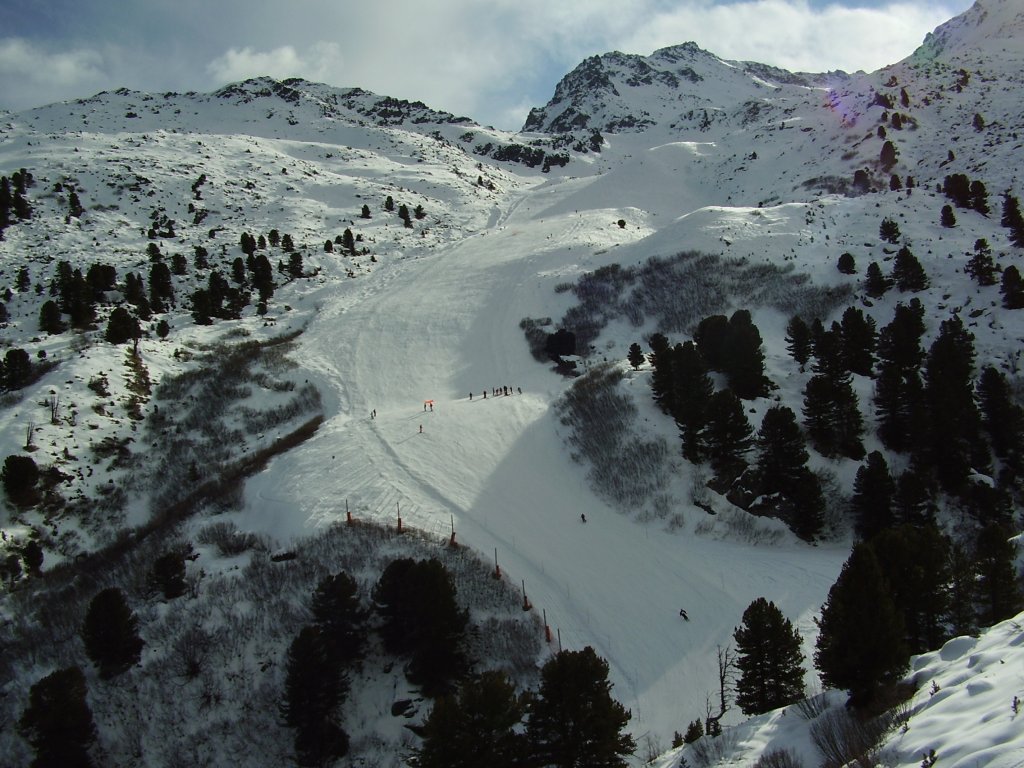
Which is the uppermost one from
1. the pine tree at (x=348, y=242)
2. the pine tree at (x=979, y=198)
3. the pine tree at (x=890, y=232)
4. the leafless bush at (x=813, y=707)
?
the pine tree at (x=348, y=242)

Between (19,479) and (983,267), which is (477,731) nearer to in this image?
(19,479)

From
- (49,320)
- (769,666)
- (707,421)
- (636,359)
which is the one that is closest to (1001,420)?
(707,421)

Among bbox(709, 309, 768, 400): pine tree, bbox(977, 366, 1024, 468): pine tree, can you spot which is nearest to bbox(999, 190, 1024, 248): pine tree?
bbox(977, 366, 1024, 468): pine tree

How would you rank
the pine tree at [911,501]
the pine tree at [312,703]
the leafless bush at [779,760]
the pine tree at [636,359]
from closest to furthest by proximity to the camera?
the leafless bush at [779,760]
the pine tree at [312,703]
the pine tree at [911,501]
the pine tree at [636,359]

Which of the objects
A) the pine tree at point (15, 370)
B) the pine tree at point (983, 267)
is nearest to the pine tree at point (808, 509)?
the pine tree at point (983, 267)

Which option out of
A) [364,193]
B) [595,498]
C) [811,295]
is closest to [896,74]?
[811,295]

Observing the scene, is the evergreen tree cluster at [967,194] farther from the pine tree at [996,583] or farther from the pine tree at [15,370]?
the pine tree at [15,370]

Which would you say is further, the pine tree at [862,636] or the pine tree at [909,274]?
the pine tree at [909,274]
